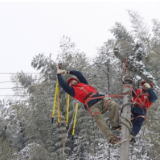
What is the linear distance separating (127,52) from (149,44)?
4.06 m

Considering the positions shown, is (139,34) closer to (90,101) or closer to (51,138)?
(51,138)

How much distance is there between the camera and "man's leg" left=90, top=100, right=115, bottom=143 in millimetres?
3565

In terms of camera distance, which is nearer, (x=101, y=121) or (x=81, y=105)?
(x=101, y=121)

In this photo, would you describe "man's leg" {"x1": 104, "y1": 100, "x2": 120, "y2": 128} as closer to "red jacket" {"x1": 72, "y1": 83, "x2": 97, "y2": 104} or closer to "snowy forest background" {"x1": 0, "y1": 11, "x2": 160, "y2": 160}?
"red jacket" {"x1": 72, "y1": 83, "x2": 97, "y2": 104}

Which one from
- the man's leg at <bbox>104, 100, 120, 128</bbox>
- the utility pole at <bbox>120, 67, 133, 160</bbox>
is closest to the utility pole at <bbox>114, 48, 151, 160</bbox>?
the utility pole at <bbox>120, 67, 133, 160</bbox>

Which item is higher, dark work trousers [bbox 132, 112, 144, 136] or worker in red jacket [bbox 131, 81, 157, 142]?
worker in red jacket [bbox 131, 81, 157, 142]

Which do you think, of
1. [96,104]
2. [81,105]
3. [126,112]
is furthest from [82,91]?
[81,105]

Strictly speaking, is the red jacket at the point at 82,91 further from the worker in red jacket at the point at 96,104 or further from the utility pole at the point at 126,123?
the utility pole at the point at 126,123

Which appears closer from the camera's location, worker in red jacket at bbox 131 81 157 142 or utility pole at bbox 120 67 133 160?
utility pole at bbox 120 67 133 160

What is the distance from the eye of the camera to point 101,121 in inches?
147

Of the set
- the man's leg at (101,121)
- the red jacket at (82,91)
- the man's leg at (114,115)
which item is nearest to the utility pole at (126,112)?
the man's leg at (114,115)

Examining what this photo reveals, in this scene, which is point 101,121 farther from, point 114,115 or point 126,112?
point 126,112

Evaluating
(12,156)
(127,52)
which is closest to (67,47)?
(127,52)

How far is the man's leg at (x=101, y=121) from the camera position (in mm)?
3565
